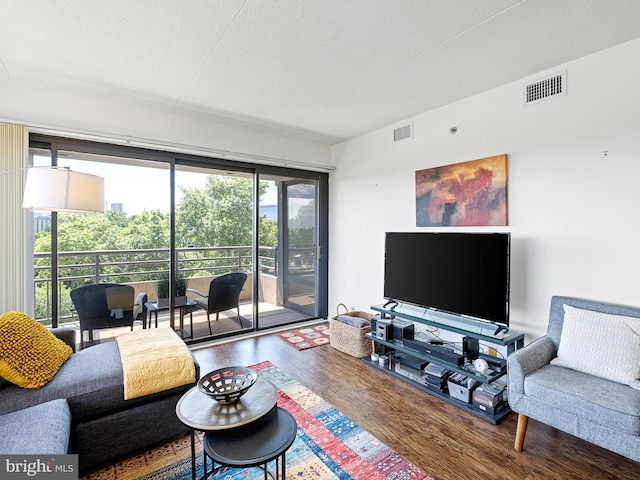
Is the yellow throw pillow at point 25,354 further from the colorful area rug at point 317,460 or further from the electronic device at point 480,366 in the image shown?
the electronic device at point 480,366

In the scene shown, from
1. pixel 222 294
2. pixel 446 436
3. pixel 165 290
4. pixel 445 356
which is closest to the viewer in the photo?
pixel 446 436

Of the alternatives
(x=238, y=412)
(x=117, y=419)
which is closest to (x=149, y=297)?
(x=117, y=419)

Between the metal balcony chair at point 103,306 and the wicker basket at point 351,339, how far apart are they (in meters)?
2.14

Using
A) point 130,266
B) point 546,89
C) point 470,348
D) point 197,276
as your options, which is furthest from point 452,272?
point 130,266

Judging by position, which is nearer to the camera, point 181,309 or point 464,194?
point 464,194

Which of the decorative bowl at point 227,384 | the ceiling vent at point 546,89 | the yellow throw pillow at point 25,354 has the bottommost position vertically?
the decorative bowl at point 227,384

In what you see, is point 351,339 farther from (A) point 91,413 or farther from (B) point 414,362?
(A) point 91,413

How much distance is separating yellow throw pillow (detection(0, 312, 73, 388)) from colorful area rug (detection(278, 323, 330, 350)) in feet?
7.50

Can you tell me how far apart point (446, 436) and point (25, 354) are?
8.49 ft

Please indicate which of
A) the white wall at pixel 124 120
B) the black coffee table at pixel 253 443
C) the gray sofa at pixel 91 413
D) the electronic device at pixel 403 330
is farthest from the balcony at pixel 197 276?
the black coffee table at pixel 253 443

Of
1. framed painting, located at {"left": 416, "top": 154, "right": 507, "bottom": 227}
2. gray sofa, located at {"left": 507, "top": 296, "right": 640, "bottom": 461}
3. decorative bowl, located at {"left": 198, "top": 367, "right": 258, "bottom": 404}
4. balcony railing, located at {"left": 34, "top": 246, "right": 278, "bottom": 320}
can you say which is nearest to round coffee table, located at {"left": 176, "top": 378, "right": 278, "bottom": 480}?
decorative bowl, located at {"left": 198, "top": 367, "right": 258, "bottom": 404}

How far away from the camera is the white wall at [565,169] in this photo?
2.21 meters

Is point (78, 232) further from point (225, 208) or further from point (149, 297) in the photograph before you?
point (225, 208)

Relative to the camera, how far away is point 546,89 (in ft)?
8.41
